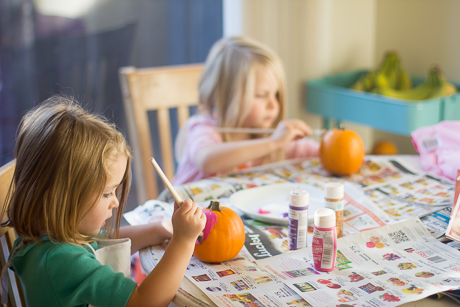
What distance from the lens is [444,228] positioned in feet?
2.95

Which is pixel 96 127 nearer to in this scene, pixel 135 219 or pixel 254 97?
pixel 135 219

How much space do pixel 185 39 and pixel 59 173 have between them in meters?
1.57

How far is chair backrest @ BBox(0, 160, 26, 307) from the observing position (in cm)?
85

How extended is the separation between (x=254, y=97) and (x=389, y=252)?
31.5 inches

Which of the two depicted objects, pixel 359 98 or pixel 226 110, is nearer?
pixel 226 110

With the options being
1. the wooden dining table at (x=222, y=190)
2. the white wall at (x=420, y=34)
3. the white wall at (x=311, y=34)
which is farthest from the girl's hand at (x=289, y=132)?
the white wall at (x=420, y=34)

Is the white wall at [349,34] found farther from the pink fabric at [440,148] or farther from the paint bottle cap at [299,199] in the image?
the paint bottle cap at [299,199]

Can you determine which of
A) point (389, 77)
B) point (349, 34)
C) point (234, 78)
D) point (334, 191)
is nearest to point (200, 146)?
point (234, 78)

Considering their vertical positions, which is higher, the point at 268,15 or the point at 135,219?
the point at 268,15

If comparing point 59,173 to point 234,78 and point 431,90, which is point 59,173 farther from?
point 431,90

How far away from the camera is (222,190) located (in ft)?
3.77

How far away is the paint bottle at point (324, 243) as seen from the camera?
2.47 feet

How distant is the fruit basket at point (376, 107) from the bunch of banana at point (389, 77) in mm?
89

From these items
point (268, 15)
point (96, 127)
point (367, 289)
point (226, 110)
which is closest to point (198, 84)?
point (226, 110)
